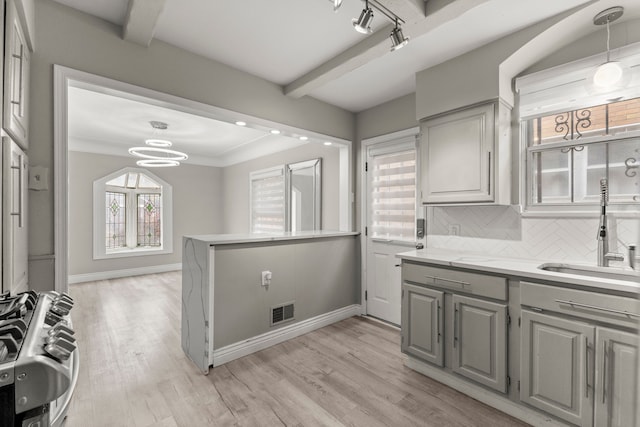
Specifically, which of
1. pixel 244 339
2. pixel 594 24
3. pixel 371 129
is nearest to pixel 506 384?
pixel 244 339

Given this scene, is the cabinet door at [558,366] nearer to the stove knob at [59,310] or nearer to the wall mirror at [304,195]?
the stove knob at [59,310]

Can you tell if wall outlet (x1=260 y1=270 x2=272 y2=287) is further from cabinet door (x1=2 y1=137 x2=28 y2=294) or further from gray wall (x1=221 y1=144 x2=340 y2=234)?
cabinet door (x1=2 y1=137 x2=28 y2=294)

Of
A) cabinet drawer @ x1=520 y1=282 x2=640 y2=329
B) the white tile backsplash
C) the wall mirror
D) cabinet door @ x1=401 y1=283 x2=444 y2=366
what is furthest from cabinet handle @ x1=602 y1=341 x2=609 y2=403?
the wall mirror

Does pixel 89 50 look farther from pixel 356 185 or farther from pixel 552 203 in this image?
pixel 552 203

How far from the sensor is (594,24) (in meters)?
2.01

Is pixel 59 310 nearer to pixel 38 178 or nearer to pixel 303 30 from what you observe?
pixel 38 178

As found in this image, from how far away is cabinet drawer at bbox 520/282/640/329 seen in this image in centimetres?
154

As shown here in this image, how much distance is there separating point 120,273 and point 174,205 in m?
1.73

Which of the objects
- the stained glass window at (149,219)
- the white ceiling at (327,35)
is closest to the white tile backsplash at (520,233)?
the white ceiling at (327,35)

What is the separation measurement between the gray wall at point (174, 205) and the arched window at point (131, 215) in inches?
4.2

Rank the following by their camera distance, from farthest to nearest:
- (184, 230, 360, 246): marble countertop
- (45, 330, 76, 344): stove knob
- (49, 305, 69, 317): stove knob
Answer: (184, 230, 360, 246): marble countertop
(49, 305, 69, 317): stove knob
(45, 330, 76, 344): stove knob

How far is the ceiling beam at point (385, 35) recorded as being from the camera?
1.77 metres

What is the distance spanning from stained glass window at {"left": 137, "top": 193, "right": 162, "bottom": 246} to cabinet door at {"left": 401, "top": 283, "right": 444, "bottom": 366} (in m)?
5.96

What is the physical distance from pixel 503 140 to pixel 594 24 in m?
0.89
